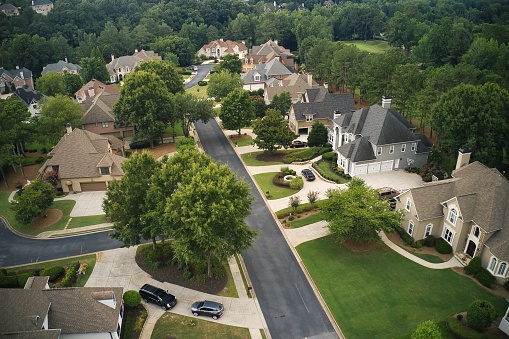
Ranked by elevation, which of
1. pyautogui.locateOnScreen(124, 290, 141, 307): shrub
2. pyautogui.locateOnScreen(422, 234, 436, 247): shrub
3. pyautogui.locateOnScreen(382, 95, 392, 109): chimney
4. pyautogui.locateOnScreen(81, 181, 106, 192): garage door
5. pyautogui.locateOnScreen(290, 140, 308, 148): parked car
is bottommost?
pyautogui.locateOnScreen(81, 181, 106, 192): garage door

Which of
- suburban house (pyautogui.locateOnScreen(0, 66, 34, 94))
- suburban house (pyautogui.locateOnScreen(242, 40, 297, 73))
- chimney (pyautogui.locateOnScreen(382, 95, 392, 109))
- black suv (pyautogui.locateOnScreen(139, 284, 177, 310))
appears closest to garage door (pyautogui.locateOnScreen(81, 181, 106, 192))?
black suv (pyautogui.locateOnScreen(139, 284, 177, 310))

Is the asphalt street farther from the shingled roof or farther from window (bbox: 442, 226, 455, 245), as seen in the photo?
the shingled roof

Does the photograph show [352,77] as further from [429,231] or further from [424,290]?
[424,290]

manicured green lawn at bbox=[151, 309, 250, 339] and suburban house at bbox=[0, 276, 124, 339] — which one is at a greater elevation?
suburban house at bbox=[0, 276, 124, 339]

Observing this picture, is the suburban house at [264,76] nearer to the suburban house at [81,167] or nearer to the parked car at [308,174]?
the parked car at [308,174]

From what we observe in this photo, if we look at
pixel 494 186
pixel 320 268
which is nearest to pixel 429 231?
pixel 494 186

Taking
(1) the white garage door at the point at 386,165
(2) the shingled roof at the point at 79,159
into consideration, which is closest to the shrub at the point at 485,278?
(1) the white garage door at the point at 386,165

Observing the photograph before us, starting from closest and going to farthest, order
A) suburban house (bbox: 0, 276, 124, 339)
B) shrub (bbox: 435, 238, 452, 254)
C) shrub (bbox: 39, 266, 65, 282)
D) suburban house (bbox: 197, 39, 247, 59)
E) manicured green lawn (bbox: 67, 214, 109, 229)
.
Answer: suburban house (bbox: 0, 276, 124, 339) → shrub (bbox: 39, 266, 65, 282) → shrub (bbox: 435, 238, 452, 254) → manicured green lawn (bbox: 67, 214, 109, 229) → suburban house (bbox: 197, 39, 247, 59)

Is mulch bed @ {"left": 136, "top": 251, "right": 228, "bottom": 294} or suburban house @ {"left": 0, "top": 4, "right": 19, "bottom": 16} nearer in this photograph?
mulch bed @ {"left": 136, "top": 251, "right": 228, "bottom": 294}
